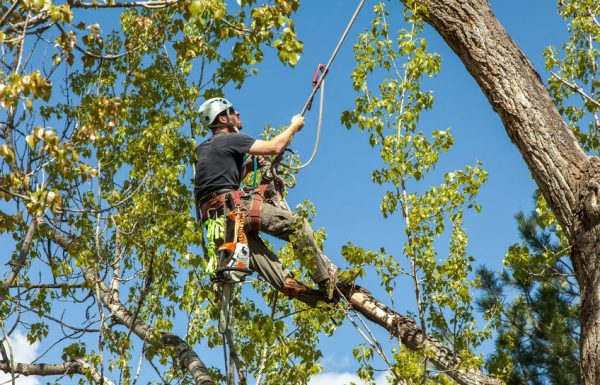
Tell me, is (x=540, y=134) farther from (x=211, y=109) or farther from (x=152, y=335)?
(x=152, y=335)

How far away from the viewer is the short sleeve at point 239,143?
683 cm

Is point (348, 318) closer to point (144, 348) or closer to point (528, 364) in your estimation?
point (144, 348)

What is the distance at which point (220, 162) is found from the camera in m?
6.98

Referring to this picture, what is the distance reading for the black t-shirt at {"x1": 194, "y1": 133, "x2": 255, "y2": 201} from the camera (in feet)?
22.6

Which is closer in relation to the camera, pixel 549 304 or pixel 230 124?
pixel 230 124

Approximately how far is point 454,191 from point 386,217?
0.73 metres

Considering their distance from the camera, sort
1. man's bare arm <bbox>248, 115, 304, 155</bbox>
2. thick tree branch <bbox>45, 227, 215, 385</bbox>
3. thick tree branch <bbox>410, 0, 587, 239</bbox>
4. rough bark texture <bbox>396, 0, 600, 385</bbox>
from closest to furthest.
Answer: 1. rough bark texture <bbox>396, 0, 600, 385</bbox>
2. thick tree branch <bbox>410, 0, 587, 239</bbox>
3. man's bare arm <bbox>248, 115, 304, 155</bbox>
4. thick tree branch <bbox>45, 227, 215, 385</bbox>

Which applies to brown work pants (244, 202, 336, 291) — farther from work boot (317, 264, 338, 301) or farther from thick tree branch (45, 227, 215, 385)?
thick tree branch (45, 227, 215, 385)

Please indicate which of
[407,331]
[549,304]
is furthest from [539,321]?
[407,331]

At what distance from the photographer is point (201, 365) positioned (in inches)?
326

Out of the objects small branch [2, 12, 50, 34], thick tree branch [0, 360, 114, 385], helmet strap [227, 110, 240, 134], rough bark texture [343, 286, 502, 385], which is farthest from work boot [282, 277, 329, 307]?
A: small branch [2, 12, 50, 34]

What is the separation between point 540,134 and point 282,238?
223cm

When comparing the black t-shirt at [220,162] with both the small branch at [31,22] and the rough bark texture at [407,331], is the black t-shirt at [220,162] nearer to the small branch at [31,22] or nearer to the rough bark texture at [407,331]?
the rough bark texture at [407,331]

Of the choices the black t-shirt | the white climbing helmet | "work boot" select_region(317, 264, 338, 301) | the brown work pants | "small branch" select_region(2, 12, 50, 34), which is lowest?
"work boot" select_region(317, 264, 338, 301)
